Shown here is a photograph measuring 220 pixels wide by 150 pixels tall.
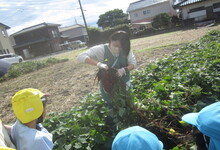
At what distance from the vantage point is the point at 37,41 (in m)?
35.7

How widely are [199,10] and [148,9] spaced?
51.6 feet

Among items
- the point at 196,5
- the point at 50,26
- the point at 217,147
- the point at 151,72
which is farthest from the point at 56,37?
the point at 217,147

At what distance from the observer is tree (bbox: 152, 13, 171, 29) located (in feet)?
94.1

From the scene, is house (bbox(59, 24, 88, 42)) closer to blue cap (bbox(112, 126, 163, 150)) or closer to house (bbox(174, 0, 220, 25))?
house (bbox(174, 0, 220, 25))

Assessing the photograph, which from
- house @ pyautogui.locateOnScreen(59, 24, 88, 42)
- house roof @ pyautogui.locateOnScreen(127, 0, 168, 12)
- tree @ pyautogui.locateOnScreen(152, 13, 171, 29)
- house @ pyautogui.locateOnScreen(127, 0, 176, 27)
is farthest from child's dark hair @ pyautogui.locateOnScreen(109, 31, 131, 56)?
house @ pyautogui.locateOnScreen(59, 24, 88, 42)

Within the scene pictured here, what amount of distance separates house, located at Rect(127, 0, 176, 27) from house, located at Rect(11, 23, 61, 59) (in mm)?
17036

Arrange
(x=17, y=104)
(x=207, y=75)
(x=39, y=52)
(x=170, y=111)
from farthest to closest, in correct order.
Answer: (x=39, y=52)
(x=207, y=75)
(x=170, y=111)
(x=17, y=104)

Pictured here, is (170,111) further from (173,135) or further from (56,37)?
(56,37)

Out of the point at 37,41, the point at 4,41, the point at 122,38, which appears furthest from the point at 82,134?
the point at 37,41

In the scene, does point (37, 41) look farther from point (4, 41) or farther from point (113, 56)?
point (113, 56)

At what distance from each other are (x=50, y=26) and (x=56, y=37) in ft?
9.08

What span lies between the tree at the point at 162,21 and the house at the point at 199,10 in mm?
3255

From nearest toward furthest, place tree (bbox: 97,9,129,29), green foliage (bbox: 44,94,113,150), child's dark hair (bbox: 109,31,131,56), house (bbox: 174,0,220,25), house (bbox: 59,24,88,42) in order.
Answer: green foliage (bbox: 44,94,113,150), child's dark hair (bbox: 109,31,131,56), house (bbox: 174,0,220,25), house (bbox: 59,24,88,42), tree (bbox: 97,9,129,29)

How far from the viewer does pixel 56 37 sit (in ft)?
129
